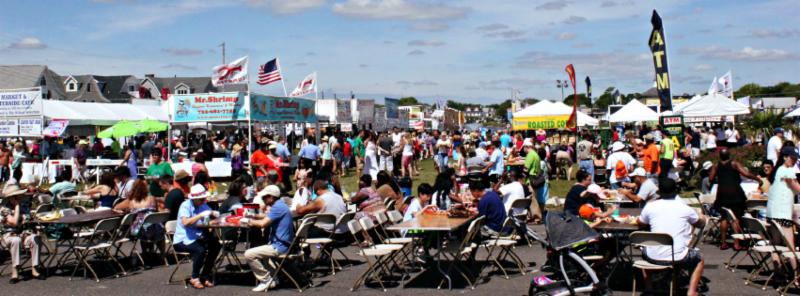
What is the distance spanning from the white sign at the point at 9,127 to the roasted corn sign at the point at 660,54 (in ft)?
60.2

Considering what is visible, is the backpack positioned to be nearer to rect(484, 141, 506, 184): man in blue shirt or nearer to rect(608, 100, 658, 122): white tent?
rect(484, 141, 506, 184): man in blue shirt

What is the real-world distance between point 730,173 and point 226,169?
53.9ft

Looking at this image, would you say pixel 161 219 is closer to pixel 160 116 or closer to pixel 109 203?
pixel 109 203

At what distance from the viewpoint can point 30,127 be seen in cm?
2161

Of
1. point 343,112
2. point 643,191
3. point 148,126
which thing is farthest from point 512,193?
point 343,112

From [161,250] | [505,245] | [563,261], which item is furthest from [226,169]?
[563,261]

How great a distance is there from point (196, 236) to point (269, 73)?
53.0 feet

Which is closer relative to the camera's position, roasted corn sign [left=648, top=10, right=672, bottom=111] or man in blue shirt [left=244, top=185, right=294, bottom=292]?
man in blue shirt [left=244, top=185, right=294, bottom=292]

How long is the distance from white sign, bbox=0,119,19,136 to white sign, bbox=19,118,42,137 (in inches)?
7.1

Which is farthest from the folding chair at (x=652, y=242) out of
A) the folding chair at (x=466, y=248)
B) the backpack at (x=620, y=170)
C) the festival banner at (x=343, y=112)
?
the festival banner at (x=343, y=112)

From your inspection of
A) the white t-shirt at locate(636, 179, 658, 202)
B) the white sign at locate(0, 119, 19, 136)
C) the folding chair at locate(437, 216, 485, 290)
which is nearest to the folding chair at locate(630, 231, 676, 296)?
the folding chair at locate(437, 216, 485, 290)

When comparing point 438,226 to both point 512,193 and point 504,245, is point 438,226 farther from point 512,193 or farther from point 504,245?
point 512,193

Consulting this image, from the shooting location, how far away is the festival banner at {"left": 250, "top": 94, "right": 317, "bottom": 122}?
2088cm

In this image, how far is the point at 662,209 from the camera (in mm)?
6973
